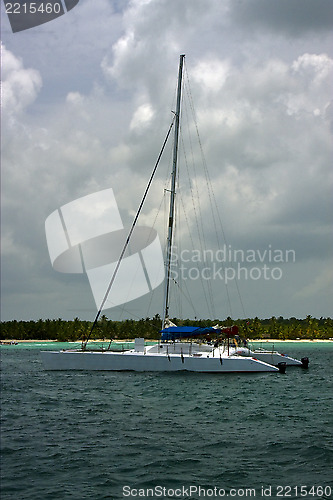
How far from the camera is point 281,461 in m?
17.5

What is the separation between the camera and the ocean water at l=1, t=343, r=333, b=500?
14.8 metres

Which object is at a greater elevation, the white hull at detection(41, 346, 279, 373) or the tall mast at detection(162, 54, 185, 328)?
the tall mast at detection(162, 54, 185, 328)

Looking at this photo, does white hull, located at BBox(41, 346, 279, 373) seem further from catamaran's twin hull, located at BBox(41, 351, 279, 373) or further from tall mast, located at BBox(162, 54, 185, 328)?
tall mast, located at BBox(162, 54, 185, 328)

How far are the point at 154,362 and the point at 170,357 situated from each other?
1601 millimetres

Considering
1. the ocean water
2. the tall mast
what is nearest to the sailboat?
the tall mast

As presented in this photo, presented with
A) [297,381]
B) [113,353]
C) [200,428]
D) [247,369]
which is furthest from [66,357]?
[200,428]

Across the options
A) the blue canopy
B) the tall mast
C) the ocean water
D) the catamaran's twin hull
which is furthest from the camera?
the tall mast

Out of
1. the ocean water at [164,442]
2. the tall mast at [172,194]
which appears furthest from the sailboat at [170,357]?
the ocean water at [164,442]

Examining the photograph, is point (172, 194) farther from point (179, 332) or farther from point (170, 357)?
point (170, 357)

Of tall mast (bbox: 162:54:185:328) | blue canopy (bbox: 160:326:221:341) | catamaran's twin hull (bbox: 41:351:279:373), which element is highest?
tall mast (bbox: 162:54:185:328)

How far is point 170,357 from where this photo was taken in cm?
4241

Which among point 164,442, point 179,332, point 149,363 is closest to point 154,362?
point 149,363

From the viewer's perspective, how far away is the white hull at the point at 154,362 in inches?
1651

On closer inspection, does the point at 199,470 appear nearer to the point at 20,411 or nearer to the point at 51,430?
the point at 51,430
